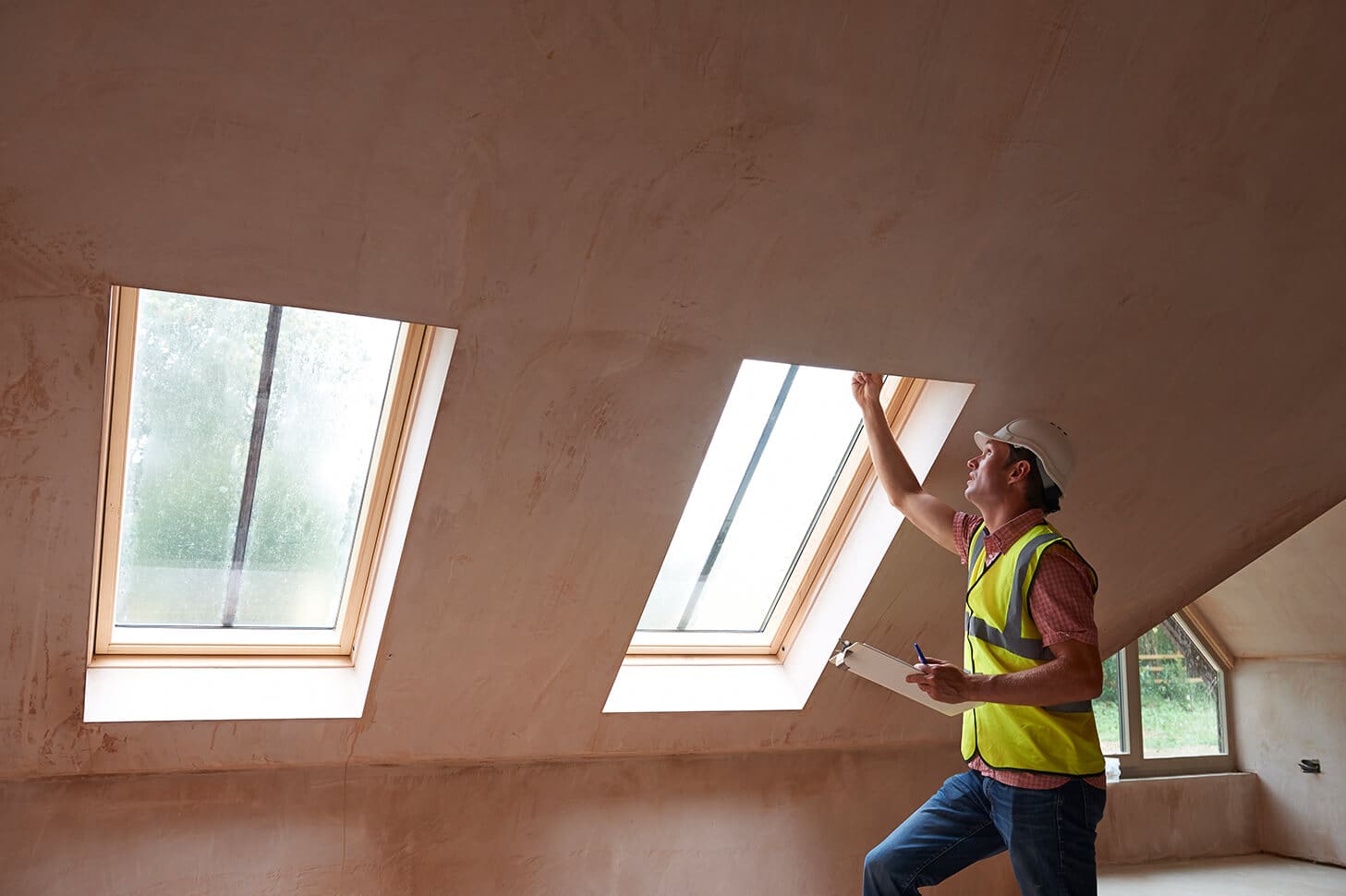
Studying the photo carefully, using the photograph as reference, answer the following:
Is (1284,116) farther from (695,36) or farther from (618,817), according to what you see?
(618,817)

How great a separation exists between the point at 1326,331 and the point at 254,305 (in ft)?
9.68

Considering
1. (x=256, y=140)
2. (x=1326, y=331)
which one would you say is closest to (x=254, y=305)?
(x=256, y=140)

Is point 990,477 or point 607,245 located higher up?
point 607,245

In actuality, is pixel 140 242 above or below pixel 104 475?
above

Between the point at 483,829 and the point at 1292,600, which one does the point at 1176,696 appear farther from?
the point at 483,829

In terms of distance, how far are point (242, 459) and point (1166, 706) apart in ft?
15.8

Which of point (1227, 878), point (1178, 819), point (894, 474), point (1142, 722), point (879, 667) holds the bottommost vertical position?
point (1227, 878)

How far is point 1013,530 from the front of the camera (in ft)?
8.20

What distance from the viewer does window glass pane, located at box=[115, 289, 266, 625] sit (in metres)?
2.50

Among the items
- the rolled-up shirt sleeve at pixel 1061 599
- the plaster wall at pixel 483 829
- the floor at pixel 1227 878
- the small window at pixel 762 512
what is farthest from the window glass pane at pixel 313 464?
the floor at pixel 1227 878

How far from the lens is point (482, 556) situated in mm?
2746

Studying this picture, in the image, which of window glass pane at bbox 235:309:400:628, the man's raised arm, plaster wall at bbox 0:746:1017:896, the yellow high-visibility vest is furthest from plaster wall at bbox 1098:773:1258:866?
window glass pane at bbox 235:309:400:628

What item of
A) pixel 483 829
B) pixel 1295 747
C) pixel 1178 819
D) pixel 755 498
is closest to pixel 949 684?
pixel 755 498

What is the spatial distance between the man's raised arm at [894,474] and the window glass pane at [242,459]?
1.26 m
